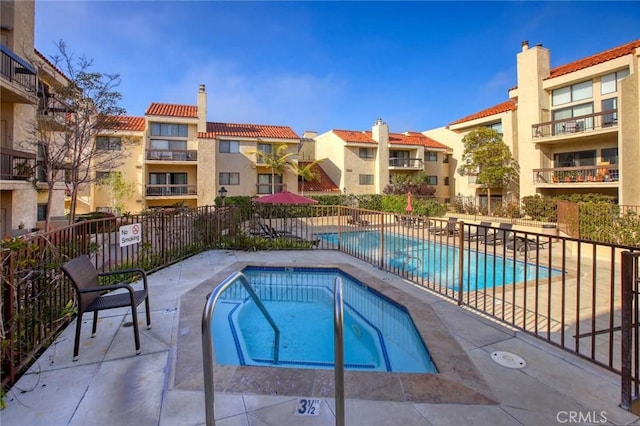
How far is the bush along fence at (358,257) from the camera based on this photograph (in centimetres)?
310

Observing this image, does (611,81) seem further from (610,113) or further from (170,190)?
(170,190)

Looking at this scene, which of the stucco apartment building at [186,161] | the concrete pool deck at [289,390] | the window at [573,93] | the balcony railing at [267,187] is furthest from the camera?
the balcony railing at [267,187]

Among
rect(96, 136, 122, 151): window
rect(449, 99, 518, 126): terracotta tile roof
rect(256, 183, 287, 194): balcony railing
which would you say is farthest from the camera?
rect(256, 183, 287, 194): balcony railing

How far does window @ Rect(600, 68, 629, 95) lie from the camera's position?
18.6 meters

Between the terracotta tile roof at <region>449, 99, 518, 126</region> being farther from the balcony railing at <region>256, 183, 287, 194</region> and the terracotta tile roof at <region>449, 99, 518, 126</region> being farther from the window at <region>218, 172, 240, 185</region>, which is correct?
the window at <region>218, 172, 240, 185</region>

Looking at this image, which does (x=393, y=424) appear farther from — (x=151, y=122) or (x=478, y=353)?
(x=151, y=122)

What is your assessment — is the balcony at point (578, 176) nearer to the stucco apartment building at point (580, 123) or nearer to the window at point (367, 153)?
the stucco apartment building at point (580, 123)

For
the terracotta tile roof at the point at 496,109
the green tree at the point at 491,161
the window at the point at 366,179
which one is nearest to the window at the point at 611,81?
the terracotta tile roof at the point at 496,109

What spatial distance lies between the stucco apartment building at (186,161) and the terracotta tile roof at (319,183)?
183 centimetres

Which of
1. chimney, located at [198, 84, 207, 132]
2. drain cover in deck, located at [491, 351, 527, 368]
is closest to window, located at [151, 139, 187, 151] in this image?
chimney, located at [198, 84, 207, 132]

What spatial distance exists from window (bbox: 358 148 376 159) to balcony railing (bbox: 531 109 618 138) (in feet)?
44.5

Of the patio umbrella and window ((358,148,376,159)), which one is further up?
window ((358,148,376,159))

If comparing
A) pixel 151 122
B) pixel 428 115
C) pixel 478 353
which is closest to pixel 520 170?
pixel 428 115

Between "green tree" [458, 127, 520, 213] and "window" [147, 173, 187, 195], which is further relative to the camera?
"window" [147, 173, 187, 195]
